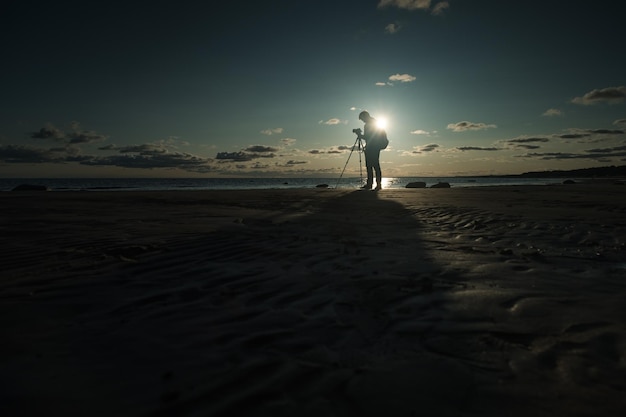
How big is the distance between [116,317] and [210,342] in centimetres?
90

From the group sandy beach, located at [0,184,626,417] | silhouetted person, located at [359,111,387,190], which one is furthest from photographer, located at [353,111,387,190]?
sandy beach, located at [0,184,626,417]

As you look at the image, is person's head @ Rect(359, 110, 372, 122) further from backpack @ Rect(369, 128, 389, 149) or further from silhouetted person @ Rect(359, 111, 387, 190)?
backpack @ Rect(369, 128, 389, 149)

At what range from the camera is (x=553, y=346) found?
7.14ft

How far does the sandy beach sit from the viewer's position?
168cm

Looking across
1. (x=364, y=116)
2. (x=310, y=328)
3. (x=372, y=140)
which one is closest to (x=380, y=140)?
(x=372, y=140)

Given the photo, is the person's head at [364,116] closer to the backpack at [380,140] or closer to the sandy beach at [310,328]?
the backpack at [380,140]

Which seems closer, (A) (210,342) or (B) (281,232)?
(A) (210,342)

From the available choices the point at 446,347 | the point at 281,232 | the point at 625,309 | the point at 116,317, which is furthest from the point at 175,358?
the point at 281,232

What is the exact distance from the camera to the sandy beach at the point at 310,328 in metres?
1.68

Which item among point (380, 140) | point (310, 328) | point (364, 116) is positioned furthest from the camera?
point (364, 116)

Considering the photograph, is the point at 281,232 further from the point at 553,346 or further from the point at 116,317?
the point at 553,346

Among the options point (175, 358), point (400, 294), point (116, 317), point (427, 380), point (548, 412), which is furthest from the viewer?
point (400, 294)

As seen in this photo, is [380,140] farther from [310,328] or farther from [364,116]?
[310,328]

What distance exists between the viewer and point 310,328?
245 centimetres
